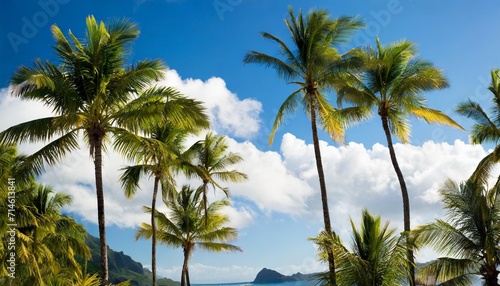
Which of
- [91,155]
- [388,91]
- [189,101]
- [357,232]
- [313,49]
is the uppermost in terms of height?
[313,49]

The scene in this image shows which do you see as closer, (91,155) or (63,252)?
(91,155)

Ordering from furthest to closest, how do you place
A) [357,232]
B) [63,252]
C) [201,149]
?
[201,149] < [63,252] < [357,232]

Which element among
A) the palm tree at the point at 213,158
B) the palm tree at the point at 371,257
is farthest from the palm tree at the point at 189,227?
the palm tree at the point at 371,257

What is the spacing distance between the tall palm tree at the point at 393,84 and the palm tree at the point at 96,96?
25.4 ft

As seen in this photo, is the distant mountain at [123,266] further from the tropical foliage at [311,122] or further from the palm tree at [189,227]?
the tropical foliage at [311,122]

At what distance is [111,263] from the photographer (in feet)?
377

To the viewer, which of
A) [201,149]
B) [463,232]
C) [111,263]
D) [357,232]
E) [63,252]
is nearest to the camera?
[357,232]

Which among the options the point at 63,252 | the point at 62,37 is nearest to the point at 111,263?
the point at 63,252

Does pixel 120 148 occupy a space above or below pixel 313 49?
below

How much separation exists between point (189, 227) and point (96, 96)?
14.5 meters

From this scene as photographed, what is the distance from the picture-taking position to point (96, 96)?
14.8 m

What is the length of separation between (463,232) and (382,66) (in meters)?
6.92

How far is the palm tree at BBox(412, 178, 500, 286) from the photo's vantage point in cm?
1612

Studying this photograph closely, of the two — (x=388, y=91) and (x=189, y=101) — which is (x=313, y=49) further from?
(x=189, y=101)
